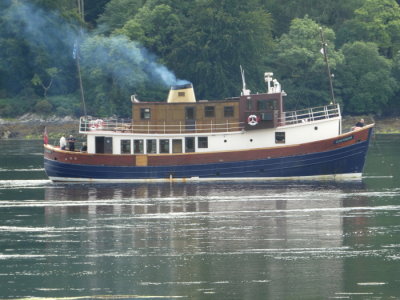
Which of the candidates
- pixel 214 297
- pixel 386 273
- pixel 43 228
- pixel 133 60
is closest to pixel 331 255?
pixel 386 273

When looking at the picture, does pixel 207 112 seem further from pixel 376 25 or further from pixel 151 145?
pixel 376 25

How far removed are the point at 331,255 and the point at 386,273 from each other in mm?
3815

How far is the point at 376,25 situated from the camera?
14700 cm

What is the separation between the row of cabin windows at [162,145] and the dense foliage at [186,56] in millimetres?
59242

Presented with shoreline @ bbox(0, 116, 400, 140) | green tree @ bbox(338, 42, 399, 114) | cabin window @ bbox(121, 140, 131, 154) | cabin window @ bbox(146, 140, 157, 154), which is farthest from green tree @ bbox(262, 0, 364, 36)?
cabin window @ bbox(121, 140, 131, 154)

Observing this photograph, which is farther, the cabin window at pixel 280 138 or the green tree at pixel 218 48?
the green tree at pixel 218 48

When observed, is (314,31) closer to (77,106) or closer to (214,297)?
(77,106)

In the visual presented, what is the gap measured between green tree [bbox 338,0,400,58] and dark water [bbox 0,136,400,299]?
74909 mm

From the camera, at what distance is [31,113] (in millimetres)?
144250

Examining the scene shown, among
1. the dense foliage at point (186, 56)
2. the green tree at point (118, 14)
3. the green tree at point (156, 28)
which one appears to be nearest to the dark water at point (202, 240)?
the dense foliage at point (186, 56)

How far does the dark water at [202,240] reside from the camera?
43594mm

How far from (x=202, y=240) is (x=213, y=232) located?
2252 millimetres

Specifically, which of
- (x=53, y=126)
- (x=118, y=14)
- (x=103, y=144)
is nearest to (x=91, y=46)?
(x=53, y=126)

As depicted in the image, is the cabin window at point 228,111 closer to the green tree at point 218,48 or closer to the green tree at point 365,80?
the green tree at point 218,48
